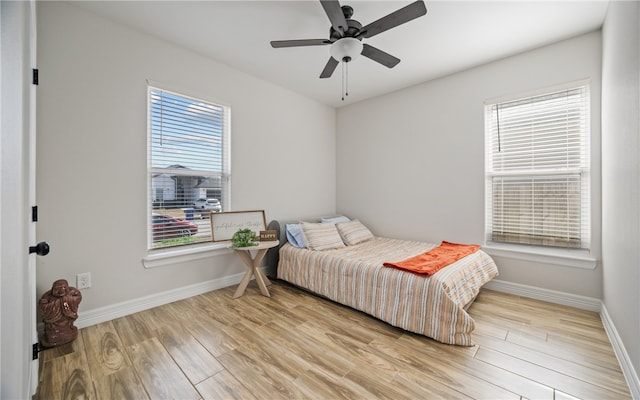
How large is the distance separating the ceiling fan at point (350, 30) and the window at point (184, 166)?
52.8 inches

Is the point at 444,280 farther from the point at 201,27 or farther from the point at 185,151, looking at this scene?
the point at 201,27

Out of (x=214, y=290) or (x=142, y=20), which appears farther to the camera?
(x=214, y=290)

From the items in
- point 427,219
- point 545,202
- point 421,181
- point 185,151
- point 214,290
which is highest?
point 185,151

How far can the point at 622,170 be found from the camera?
1754 millimetres

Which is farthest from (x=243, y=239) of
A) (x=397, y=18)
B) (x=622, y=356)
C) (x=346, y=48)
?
(x=622, y=356)

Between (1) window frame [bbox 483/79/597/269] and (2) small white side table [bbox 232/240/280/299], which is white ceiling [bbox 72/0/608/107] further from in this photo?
(2) small white side table [bbox 232/240/280/299]

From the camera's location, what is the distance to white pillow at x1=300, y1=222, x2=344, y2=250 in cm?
322

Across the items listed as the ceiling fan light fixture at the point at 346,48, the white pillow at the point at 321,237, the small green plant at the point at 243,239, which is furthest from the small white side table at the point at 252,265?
the ceiling fan light fixture at the point at 346,48

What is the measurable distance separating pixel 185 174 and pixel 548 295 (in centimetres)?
400

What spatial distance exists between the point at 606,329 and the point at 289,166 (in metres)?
3.61

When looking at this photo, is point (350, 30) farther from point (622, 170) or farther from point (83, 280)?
point (83, 280)

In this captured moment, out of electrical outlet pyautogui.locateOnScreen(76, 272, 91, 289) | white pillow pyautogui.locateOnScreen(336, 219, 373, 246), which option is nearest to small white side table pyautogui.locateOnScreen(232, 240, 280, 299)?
white pillow pyautogui.locateOnScreen(336, 219, 373, 246)

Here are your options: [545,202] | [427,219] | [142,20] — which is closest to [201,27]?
[142,20]

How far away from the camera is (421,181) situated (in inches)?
143
